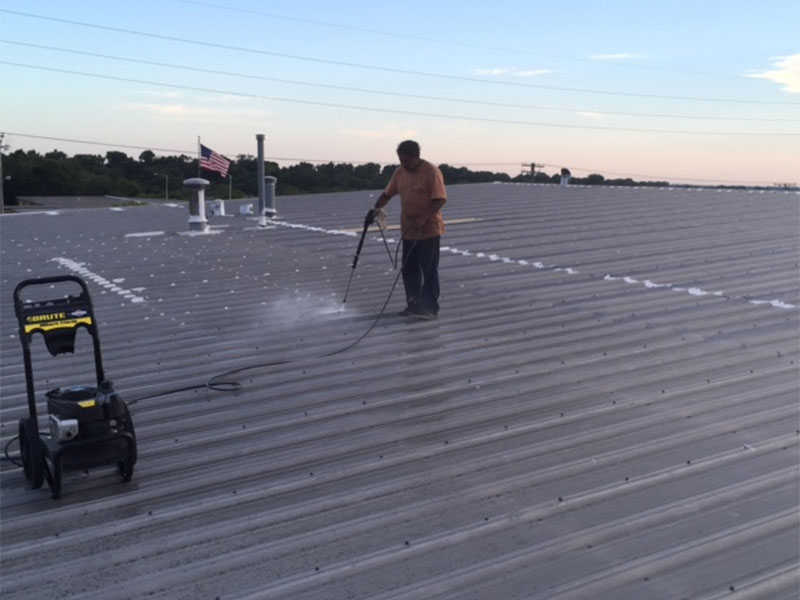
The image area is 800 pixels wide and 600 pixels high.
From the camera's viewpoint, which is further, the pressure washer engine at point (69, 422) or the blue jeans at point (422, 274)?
the blue jeans at point (422, 274)

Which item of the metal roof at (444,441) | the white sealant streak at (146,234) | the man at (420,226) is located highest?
the man at (420,226)

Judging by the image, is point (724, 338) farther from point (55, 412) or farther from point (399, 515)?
point (55, 412)

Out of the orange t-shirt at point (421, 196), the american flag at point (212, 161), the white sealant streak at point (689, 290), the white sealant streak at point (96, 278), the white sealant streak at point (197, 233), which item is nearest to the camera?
the white sealant streak at point (689, 290)

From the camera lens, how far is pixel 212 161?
705 inches

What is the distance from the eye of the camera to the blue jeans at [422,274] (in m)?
7.06

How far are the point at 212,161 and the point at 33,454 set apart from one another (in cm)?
1480

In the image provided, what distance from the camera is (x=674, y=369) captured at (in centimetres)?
526

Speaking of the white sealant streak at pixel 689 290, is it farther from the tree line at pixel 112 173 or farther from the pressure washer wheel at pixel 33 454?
the tree line at pixel 112 173

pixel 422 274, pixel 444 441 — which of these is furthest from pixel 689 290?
pixel 444 441

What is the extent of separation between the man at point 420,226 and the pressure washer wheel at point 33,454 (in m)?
3.69

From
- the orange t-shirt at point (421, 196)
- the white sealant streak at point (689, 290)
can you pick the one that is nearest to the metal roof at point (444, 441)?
the white sealant streak at point (689, 290)

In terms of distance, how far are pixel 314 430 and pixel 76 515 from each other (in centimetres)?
127

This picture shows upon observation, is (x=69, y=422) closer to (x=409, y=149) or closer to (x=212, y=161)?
(x=409, y=149)

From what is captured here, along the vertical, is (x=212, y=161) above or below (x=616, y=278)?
above
